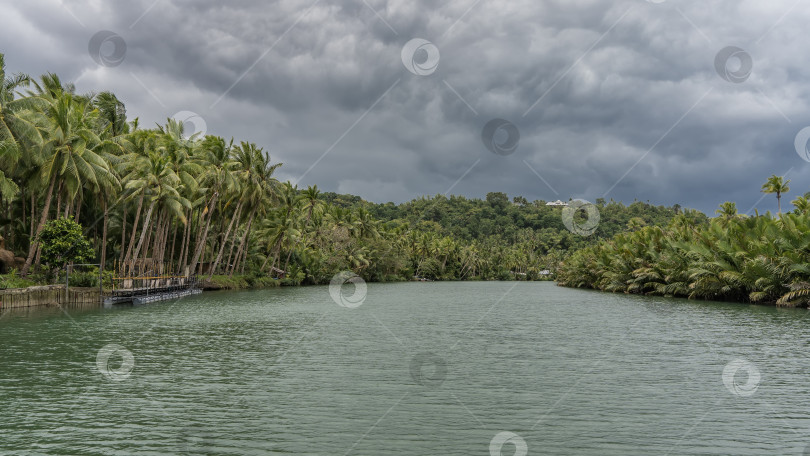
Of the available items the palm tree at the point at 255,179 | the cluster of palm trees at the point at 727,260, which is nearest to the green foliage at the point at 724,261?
the cluster of palm trees at the point at 727,260

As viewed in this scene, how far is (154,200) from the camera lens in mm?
52375

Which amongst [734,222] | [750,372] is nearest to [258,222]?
[734,222]

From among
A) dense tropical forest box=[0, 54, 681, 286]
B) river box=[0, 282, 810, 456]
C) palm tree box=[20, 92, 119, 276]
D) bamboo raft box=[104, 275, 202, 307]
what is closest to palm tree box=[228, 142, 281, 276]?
dense tropical forest box=[0, 54, 681, 286]

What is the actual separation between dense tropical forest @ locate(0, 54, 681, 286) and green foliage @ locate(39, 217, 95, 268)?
0.20 m

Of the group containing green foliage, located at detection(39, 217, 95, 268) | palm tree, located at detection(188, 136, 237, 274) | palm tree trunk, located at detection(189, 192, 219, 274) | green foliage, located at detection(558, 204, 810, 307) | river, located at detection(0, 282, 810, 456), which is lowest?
river, located at detection(0, 282, 810, 456)

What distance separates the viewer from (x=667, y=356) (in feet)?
69.2

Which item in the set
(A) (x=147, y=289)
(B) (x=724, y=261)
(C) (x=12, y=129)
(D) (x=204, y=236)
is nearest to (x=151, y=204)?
(A) (x=147, y=289)

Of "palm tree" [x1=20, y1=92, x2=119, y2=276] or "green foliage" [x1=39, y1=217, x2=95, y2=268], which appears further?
"palm tree" [x1=20, y1=92, x2=119, y2=276]

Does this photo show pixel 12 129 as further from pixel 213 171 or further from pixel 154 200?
pixel 213 171

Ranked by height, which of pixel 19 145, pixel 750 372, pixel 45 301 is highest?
pixel 19 145

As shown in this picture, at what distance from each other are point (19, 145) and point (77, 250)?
7908 millimetres

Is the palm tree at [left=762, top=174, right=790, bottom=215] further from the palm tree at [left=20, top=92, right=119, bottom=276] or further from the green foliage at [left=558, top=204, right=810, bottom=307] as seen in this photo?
the palm tree at [left=20, top=92, right=119, bottom=276]

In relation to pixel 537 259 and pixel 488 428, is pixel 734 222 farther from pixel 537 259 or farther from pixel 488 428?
pixel 537 259

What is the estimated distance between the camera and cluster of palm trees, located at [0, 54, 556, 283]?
138 ft
